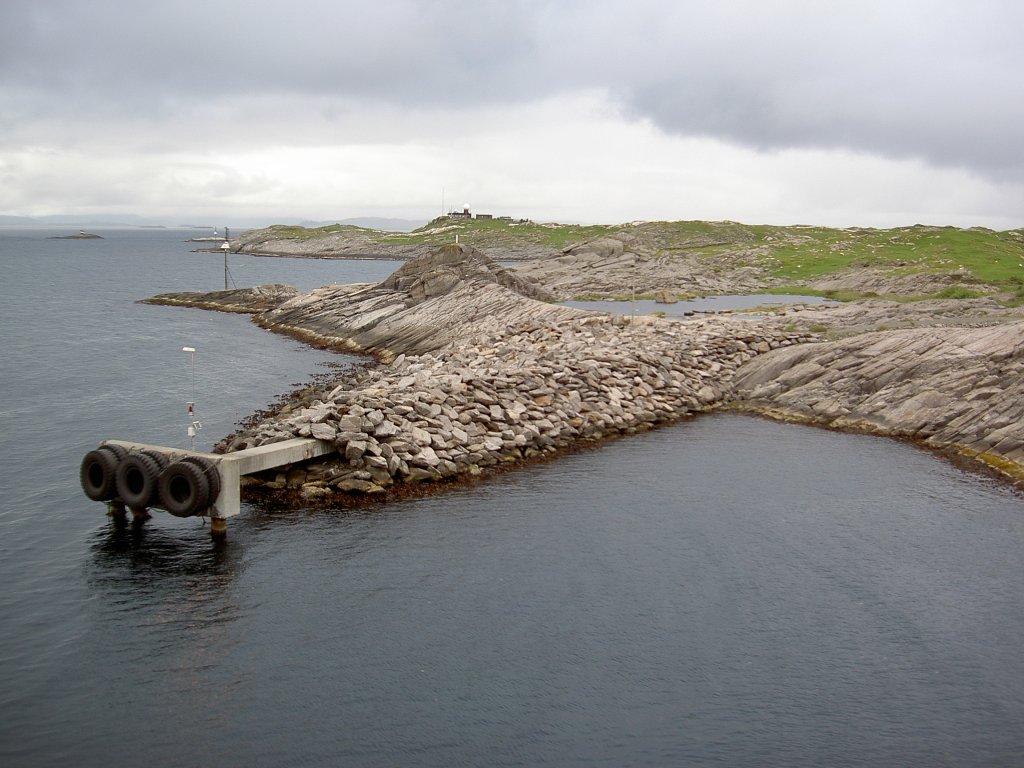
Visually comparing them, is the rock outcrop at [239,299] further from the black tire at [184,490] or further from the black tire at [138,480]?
the black tire at [184,490]

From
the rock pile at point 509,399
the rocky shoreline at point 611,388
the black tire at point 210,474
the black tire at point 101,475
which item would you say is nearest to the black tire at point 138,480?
the black tire at point 101,475

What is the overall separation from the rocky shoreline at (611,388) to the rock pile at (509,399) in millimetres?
82

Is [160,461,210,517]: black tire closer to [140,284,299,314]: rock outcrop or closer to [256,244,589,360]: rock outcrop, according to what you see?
[256,244,589,360]: rock outcrop

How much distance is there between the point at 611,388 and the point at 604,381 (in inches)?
28.1

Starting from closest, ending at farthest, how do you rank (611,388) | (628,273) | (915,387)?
(915,387) → (611,388) → (628,273)

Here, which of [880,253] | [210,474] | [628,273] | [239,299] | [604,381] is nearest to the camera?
[210,474]

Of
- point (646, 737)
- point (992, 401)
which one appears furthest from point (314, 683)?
point (992, 401)

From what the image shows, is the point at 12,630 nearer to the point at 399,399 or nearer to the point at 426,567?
the point at 426,567

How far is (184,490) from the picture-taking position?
2806 cm

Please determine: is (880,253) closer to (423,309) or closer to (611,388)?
(423,309)

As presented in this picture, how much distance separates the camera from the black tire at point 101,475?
95.8ft

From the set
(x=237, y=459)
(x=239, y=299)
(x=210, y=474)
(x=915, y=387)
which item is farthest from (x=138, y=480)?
(x=239, y=299)

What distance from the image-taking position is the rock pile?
33094 mm

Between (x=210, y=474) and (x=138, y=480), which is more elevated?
(x=210, y=474)
